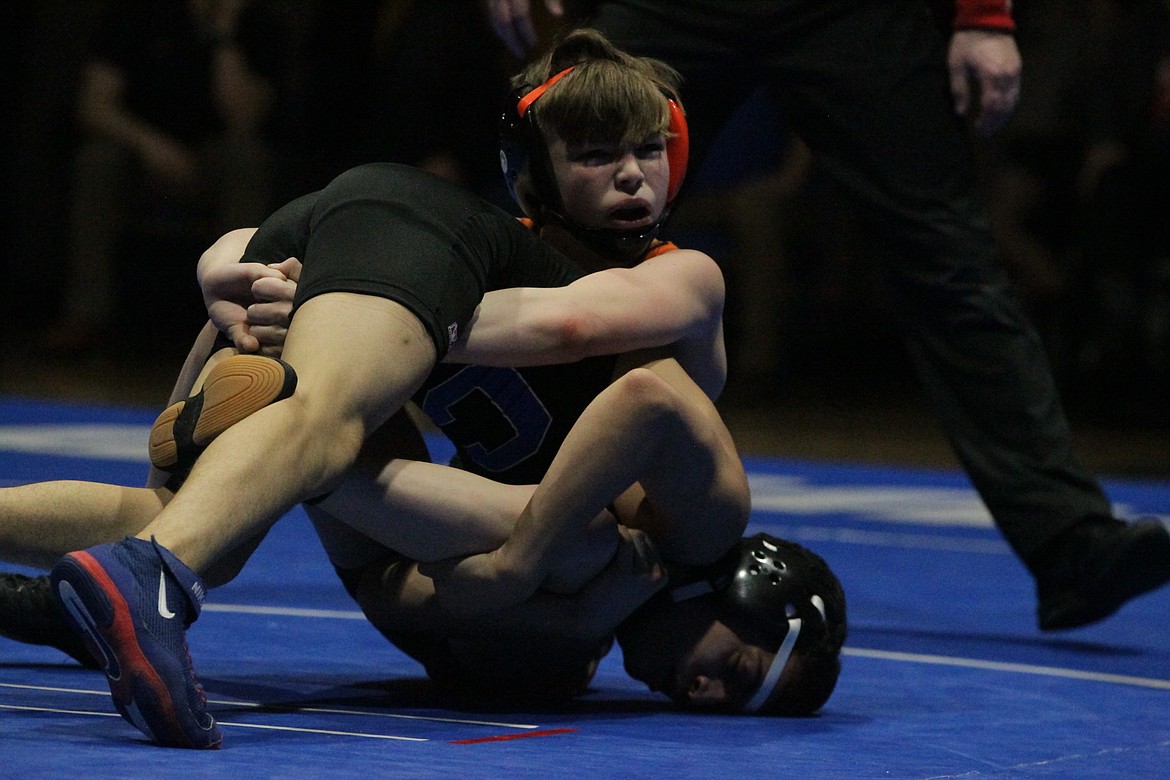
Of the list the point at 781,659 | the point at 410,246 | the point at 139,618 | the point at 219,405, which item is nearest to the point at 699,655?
the point at 781,659

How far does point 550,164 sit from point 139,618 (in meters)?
1.12

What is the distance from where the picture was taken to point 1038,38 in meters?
8.95

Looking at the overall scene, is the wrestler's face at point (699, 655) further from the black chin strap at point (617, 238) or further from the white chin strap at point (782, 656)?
the black chin strap at point (617, 238)

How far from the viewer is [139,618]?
232 centimetres

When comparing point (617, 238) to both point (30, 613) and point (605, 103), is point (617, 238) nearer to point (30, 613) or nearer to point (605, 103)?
point (605, 103)

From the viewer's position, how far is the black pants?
3.98 meters

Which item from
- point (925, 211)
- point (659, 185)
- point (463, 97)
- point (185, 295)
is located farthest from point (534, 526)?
point (185, 295)

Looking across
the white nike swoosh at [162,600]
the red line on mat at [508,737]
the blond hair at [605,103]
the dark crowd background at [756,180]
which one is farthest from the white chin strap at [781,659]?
the dark crowd background at [756,180]

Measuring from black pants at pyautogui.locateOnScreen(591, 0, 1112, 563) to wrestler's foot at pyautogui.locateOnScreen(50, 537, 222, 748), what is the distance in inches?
74.1

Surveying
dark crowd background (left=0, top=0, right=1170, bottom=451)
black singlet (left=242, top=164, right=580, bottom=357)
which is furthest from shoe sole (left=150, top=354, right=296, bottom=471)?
dark crowd background (left=0, top=0, right=1170, bottom=451)

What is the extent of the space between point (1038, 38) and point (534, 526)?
22.1 ft

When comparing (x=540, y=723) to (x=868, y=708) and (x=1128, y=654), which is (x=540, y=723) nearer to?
(x=868, y=708)

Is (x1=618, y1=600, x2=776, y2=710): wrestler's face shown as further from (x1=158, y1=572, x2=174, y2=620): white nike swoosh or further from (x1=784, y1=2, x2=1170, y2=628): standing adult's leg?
(x1=784, y1=2, x2=1170, y2=628): standing adult's leg

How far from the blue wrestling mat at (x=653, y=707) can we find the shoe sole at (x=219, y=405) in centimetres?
37
